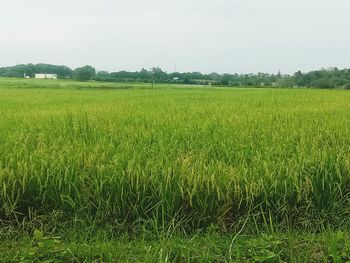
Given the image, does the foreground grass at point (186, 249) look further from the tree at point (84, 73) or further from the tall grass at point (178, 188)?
the tree at point (84, 73)

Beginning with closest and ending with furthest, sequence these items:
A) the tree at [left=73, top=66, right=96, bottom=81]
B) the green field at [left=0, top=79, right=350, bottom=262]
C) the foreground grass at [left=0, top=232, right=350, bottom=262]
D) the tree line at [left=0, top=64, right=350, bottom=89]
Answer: the foreground grass at [left=0, top=232, right=350, bottom=262]
the green field at [left=0, top=79, right=350, bottom=262]
the tree line at [left=0, top=64, right=350, bottom=89]
the tree at [left=73, top=66, right=96, bottom=81]

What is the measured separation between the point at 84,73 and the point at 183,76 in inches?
531

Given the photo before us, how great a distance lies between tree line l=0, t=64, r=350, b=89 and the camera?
143 ft

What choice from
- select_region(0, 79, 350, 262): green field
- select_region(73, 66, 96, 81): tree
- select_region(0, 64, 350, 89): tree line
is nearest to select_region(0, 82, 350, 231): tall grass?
select_region(0, 79, 350, 262): green field

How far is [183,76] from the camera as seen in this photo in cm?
5416

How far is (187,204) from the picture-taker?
264 cm

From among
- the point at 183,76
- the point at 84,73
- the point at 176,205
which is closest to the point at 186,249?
the point at 176,205

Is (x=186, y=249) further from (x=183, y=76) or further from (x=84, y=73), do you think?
(x=84, y=73)

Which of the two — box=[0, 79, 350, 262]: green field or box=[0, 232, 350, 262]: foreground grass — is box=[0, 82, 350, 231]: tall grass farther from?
box=[0, 232, 350, 262]: foreground grass

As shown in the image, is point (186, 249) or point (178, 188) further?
point (178, 188)

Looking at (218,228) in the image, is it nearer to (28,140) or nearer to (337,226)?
(337,226)

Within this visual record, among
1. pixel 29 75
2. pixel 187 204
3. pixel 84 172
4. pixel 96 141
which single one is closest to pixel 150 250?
pixel 187 204

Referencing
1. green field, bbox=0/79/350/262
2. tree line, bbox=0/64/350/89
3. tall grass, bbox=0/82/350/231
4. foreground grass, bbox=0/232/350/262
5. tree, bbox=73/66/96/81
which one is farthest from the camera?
tree, bbox=73/66/96/81

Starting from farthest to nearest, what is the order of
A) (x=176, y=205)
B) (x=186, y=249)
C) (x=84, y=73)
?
(x=84, y=73)
(x=176, y=205)
(x=186, y=249)
